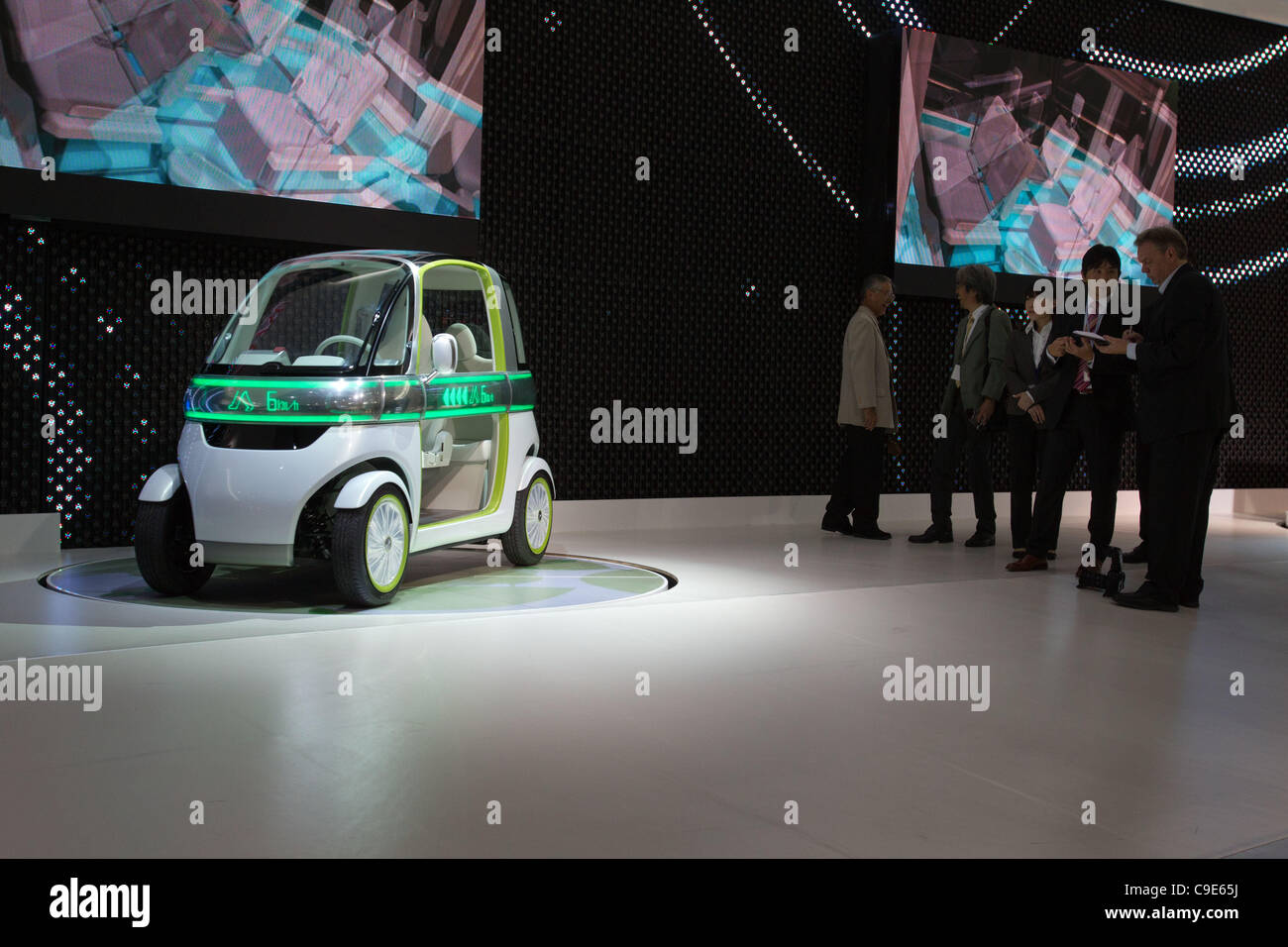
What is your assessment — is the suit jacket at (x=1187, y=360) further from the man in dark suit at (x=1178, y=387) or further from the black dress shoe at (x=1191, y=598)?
the black dress shoe at (x=1191, y=598)

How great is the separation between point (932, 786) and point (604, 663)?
1.39 meters

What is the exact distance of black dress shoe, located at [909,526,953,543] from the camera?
758cm

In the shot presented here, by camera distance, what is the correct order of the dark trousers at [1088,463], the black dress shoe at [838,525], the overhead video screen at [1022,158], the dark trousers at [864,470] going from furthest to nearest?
the overhead video screen at [1022,158], the black dress shoe at [838,525], the dark trousers at [864,470], the dark trousers at [1088,463]

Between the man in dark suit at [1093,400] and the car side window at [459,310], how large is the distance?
8.83ft

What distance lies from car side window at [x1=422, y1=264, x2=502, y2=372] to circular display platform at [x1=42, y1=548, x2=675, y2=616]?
1001 mm

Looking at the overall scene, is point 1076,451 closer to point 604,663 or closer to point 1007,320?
point 1007,320

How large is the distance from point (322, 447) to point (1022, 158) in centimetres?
673

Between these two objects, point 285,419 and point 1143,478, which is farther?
point 1143,478

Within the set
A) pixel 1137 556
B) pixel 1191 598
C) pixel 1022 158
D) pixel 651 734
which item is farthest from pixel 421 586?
pixel 1022 158

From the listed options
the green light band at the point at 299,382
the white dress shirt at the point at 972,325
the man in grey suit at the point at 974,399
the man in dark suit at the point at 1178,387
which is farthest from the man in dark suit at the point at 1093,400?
the green light band at the point at 299,382

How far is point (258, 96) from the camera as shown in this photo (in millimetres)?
6543

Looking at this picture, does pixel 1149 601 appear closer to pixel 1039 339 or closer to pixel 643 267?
pixel 1039 339

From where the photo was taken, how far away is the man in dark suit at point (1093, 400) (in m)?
5.68

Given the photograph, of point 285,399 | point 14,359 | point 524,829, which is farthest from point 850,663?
point 14,359
